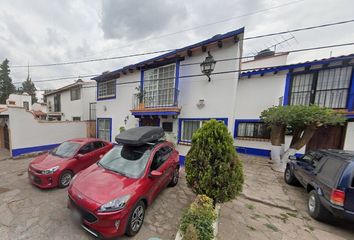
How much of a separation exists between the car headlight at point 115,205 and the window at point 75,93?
1492 cm

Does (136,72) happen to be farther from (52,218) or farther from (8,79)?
(8,79)

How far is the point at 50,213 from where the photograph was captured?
3.51 m

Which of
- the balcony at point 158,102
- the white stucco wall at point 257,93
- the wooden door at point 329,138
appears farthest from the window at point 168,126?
the wooden door at point 329,138

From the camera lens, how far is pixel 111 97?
11109 millimetres

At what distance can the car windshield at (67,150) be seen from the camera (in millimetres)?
5306

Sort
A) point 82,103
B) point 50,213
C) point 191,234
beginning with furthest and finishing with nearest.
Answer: point 82,103 < point 50,213 < point 191,234

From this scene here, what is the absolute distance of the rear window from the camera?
311cm

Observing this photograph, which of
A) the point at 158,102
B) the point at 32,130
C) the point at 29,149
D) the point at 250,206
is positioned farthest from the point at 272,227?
the point at 32,130

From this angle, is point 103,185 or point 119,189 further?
point 103,185

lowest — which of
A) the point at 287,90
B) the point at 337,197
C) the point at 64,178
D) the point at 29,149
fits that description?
the point at 29,149

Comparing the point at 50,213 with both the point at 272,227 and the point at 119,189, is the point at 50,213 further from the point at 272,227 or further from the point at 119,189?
the point at 272,227

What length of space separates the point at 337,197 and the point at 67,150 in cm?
798

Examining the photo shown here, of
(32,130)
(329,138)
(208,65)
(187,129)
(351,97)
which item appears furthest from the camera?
(32,130)

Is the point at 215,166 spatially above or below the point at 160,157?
above
